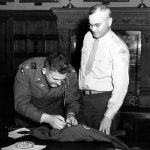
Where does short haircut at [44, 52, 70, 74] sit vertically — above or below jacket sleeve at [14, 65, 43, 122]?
above

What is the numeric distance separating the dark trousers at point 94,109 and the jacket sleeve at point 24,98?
59 centimetres

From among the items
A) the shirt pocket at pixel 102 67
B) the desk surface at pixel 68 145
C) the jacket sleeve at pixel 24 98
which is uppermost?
the shirt pocket at pixel 102 67

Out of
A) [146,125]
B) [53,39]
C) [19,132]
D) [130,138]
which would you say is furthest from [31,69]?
[53,39]

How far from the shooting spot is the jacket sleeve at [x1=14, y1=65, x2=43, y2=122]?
2.45 m

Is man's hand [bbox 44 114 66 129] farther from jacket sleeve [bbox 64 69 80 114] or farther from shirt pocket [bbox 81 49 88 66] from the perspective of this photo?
shirt pocket [bbox 81 49 88 66]

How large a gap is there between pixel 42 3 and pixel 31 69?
4.38m

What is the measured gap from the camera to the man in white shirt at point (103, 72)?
2654mm

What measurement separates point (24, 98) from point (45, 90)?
Answer: 0.74 ft

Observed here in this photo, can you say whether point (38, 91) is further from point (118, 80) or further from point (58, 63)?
point (118, 80)

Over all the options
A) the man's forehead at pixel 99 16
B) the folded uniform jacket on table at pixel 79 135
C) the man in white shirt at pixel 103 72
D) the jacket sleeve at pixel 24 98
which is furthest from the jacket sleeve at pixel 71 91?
the folded uniform jacket on table at pixel 79 135

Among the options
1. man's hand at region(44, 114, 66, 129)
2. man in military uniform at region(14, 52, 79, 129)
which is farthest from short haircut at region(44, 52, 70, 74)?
man's hand at region(44, 114, 66, 129)

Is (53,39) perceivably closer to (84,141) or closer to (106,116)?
(106,116)

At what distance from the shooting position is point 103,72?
2.86 m

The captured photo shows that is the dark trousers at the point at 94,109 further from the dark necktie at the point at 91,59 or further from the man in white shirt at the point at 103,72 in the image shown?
the dark necktie at the point at 91,59
